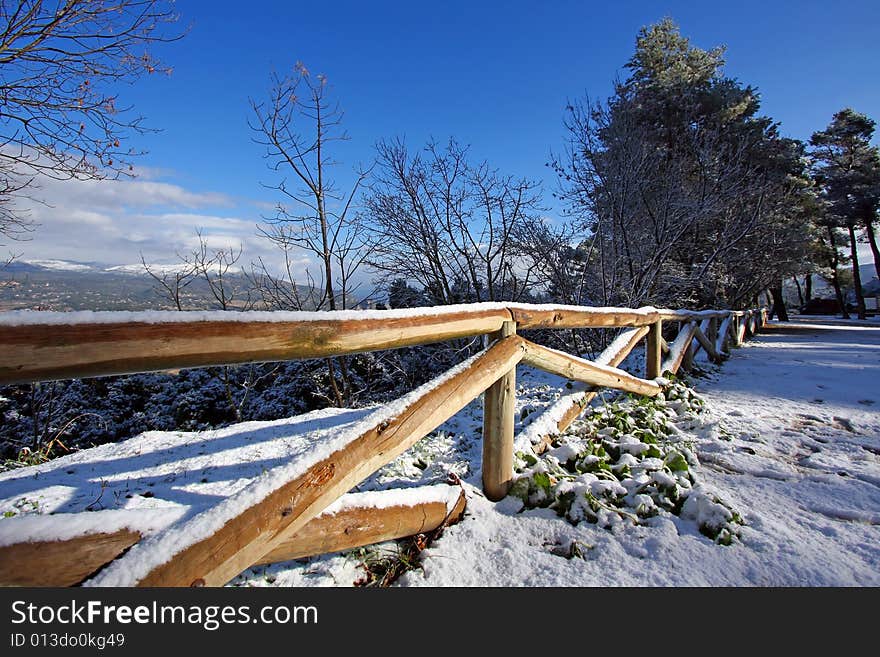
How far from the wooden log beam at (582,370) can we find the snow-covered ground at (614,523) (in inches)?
22.5

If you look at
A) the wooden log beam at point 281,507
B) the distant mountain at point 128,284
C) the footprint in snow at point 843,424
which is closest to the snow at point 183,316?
the wooden log beam at point 281,507

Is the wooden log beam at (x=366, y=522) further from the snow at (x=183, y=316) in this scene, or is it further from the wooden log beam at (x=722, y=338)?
the wooden log beam at (x=722, y=338)

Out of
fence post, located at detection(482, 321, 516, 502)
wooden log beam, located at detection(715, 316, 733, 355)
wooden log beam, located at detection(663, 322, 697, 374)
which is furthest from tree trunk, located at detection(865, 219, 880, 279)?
fence post, located at detection(482, 321, 516, 502)

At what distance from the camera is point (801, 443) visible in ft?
11.0

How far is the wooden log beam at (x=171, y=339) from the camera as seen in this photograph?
0.97 metres

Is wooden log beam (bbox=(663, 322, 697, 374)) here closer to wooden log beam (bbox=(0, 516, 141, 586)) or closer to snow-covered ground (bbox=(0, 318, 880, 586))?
snow-covered ground (bbox=(0, 318, 880, 586))

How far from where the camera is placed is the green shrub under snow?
2.18 meters

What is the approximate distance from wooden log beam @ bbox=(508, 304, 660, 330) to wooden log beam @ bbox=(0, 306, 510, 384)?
109cm

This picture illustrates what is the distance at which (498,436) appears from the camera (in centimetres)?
248

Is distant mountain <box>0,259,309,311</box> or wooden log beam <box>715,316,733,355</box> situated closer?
distant mountain <box>0,259,309,311</box>

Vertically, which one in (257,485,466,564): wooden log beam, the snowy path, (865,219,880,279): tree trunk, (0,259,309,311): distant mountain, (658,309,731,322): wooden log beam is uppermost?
(865,219,880,279): tree trunk

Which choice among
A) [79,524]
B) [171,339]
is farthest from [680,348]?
[79,524]
